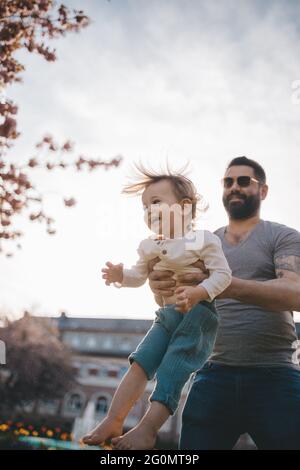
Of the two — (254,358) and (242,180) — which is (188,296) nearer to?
(254,358)

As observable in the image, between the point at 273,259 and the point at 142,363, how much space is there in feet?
4.42

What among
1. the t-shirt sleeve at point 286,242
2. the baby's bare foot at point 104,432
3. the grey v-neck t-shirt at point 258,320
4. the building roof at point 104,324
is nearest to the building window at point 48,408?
the building roof at point 104,324

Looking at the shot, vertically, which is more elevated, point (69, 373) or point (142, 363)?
point (142, 363)

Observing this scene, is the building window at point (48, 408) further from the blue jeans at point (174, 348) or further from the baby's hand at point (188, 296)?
the baby's hand at point (188, 296)

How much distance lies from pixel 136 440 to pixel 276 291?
4.31 feet

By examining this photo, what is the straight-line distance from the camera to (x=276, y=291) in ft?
9.65

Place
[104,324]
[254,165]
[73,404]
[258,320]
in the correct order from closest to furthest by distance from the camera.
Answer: [258,320] → [254,165] → [73,404] → [104,324]

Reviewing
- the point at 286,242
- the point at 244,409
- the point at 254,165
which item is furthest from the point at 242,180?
the point at 244,409

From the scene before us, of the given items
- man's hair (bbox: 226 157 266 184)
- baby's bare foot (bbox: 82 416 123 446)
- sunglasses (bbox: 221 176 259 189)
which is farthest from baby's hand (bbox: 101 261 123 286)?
man's hair (bbox: 226 157 266 184)

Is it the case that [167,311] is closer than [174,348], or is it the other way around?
[174,348]

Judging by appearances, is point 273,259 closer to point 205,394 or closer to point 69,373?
point 205,394
